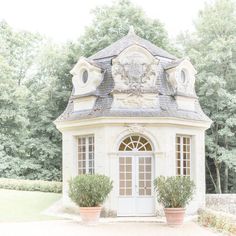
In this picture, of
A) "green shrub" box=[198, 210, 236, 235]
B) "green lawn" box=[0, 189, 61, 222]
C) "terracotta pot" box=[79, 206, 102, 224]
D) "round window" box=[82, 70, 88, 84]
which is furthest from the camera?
"round window" box=[82, 70, 88, 84]

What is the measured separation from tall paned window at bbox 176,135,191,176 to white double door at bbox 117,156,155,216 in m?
1.38

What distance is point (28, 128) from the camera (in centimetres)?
3534

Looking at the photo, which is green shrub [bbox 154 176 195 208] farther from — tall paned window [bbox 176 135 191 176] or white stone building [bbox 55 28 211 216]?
tall paned window [bbox 176 135 191 176]

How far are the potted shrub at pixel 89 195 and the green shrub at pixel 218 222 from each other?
12.5 ft

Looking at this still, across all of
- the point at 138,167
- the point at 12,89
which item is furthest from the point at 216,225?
Result: the point at 12,89

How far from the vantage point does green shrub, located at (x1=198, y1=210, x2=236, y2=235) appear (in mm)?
15223

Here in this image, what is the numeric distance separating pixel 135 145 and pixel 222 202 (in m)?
6.23

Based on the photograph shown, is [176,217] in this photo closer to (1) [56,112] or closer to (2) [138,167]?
(2) [138,167]

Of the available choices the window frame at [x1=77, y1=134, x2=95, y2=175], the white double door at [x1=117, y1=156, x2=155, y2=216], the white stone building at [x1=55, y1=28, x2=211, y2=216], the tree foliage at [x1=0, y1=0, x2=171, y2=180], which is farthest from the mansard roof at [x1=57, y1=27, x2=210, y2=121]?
the tree foliage at [x1=0, y1=0, x2=171, y2=180]

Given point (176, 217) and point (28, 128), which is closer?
point (176, 217)

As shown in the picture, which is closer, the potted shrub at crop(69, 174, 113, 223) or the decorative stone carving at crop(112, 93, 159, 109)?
the potted shrub at crop(69, 174, 113, 223)

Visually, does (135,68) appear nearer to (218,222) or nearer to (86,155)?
(86,155)

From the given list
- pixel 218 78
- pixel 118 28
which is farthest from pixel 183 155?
pixel 118 28

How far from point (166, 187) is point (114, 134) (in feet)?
11.6
